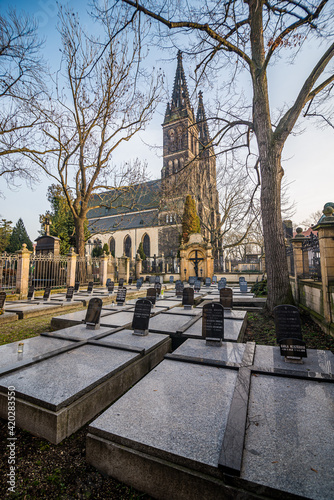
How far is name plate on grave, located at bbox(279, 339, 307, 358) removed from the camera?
10.9ft

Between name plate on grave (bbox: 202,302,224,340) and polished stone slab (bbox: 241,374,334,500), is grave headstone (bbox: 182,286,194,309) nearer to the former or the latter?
name plate on grave (bbox: 202,302,224,340)

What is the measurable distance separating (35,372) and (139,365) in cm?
129

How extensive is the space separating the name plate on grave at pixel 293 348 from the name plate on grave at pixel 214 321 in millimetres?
958

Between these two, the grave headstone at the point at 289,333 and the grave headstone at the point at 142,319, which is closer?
the grave headstone at the point at 289,333

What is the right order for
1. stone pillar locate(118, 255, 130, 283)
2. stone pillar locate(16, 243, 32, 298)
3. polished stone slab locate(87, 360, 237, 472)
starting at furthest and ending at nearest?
1. stone pillar locate(118, 255, 130, 283)
2. stone pillar locate(16, 243, 32, 298)
3. polished stone slab locate(87, 360, 237, 472)

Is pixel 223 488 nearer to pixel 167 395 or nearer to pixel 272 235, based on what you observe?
pixel 167 395

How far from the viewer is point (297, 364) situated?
322 centimetres

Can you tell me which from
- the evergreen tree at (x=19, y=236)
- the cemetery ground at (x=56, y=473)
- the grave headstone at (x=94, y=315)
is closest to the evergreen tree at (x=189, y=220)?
the grave headstone at (x=94, y=315)

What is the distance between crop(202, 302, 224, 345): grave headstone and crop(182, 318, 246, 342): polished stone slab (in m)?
0.39

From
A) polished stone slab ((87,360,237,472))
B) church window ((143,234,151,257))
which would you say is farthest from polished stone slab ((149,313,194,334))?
church window ((143,234,151,257))

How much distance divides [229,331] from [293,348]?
1.64 meters

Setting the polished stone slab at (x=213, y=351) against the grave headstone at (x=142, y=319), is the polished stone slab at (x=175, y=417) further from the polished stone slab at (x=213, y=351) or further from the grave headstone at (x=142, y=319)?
the grave headstone at (x=142, y=319)

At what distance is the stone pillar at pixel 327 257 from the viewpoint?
533 cm

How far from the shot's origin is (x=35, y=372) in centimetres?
291
